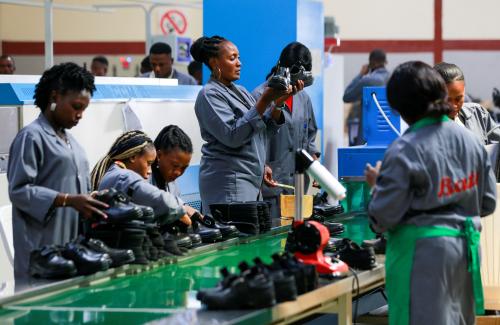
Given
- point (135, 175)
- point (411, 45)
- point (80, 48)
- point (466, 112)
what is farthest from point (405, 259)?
point (80, 48)

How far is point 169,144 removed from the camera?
4035mm

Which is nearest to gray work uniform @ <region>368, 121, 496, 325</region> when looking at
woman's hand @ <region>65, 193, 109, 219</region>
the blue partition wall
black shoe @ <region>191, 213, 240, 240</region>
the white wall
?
woman's hand @ <region>65, 193, 109, 219</region>

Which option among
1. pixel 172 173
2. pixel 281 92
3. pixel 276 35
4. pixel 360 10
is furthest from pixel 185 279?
pixel 360 10

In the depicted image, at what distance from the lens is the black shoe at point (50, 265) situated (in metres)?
3.19

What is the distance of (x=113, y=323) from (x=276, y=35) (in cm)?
479

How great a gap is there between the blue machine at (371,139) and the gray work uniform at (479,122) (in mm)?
361

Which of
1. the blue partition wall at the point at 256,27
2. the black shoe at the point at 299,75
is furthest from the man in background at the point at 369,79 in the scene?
the black shoe at the point at 299,75

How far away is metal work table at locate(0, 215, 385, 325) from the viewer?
9.38 ft

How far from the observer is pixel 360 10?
14.5 meters

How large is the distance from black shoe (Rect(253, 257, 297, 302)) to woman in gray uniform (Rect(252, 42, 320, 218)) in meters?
2.36

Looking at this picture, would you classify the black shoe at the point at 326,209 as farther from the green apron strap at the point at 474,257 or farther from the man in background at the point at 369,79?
the man in background at the point at 369,79

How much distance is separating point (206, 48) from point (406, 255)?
2.02 meters

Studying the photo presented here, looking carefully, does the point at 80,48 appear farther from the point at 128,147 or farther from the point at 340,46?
the point at 128,147

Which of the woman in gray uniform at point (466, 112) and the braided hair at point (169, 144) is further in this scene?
the woman in gray uniform at point (466, 112)
